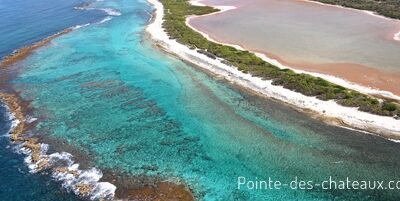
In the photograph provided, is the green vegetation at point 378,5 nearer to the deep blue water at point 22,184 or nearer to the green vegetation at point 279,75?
the green vegetation at point 279,75

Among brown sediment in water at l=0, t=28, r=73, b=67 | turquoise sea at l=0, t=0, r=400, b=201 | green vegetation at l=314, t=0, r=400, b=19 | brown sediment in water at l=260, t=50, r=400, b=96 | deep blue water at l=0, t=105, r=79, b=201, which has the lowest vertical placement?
deep blue water at l=0, t=105, r=79, b=201

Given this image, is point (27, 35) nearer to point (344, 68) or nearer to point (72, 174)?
point (72, 174)

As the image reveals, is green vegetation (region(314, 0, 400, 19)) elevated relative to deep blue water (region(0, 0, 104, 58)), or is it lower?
elevated

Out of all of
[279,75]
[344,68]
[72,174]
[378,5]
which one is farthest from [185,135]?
[378,5]

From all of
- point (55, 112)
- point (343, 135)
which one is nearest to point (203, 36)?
point (55, 112)

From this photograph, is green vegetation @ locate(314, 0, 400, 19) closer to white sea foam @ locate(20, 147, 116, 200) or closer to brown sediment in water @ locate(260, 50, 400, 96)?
brown sediment in water @ locate(260, 50, 400, 96)

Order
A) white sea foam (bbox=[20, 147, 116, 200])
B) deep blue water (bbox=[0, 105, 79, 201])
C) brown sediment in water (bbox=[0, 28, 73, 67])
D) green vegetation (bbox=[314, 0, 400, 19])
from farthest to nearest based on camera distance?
1. green vegetation (bbox=[314, 0, 400, 19])
2. brown sediment in water (bbox=[0, 28, 73, 67])
3. white sea foam (bbox=[20, 147, 116, 200])
4. deep blue water (bbox=[0, 105, 79, 201])

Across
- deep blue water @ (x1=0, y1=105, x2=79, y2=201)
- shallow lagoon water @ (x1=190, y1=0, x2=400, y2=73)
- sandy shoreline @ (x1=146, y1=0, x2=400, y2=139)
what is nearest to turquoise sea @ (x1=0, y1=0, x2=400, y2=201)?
deep blue water @ (x1=0, y1=105, x2=79, y2=201)

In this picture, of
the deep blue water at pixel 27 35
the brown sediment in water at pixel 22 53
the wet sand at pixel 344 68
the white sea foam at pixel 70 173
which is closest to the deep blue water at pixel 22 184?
the deep blue water at pixel 27 35

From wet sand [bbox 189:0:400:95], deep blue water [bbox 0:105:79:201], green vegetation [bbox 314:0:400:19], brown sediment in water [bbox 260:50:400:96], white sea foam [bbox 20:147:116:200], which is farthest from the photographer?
green vegetation [bbox 314:0:400:19]
